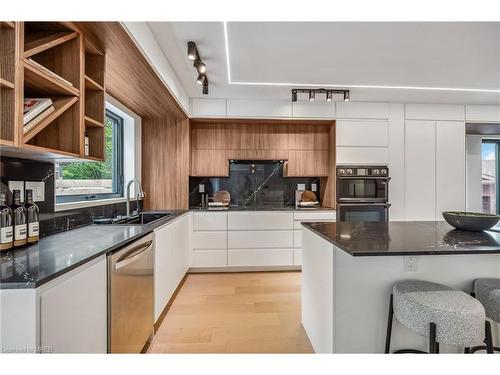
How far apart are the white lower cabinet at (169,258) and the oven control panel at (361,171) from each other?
7.40 ft

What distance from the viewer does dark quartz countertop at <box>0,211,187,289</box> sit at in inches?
36.0

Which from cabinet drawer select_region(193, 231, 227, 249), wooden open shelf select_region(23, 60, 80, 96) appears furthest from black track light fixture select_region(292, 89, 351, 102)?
wooden open shelf select_region(23, 60, 80, 96)

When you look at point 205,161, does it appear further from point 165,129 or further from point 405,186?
point 405,186

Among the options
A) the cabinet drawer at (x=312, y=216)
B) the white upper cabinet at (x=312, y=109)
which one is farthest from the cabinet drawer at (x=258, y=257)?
the white upper cabinet at (x=312, y=109)

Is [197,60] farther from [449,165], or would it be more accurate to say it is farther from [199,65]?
[449,165]

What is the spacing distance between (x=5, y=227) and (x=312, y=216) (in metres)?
3.15

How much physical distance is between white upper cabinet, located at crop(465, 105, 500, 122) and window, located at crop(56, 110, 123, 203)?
4.80m

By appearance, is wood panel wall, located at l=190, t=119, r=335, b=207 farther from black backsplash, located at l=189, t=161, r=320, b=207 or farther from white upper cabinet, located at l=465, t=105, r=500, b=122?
white upper cabinet, located at l=465, t=105, r=500, b=122

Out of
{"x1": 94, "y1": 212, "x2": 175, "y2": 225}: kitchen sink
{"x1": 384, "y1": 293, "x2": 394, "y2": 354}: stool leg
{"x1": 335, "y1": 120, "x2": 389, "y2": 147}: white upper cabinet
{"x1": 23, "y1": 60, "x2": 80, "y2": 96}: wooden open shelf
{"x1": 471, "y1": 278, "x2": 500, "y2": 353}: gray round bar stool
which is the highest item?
{"x1": 335, "y1": 120, "x2": 389, "y2": 147}: white upper cabinet

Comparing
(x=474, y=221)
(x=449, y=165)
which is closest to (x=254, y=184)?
(x=474, y=221)

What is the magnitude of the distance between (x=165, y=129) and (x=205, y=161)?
0.71m
